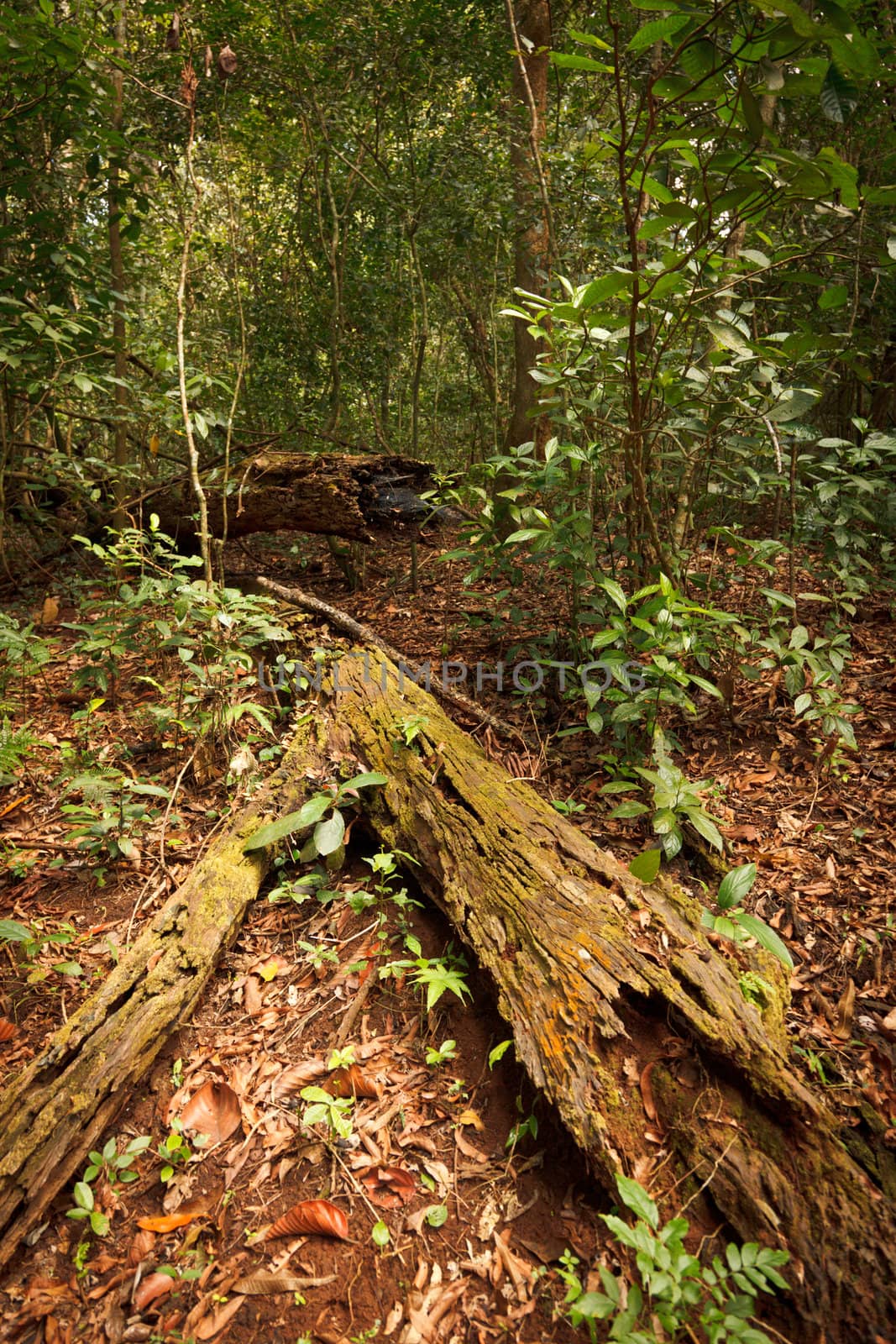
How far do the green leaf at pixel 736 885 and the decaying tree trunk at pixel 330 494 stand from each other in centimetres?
351

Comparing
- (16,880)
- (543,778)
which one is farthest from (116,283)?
(543,778)

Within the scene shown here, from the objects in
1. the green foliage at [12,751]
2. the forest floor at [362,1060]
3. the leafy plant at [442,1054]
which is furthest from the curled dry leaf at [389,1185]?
the green foliage at [12,751]

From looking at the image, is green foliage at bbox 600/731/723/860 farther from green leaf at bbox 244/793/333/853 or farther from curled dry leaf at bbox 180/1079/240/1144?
curled dry leaf at bbox 180/1079/240/1144

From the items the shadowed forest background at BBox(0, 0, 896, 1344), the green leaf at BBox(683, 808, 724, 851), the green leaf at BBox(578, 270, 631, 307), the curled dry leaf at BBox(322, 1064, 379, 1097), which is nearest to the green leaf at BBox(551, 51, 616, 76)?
the shadowed forest background at BBox(0, 0, 896, 1344)

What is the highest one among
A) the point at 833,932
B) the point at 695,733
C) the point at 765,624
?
the point at 765,624

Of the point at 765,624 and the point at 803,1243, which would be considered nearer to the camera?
the point at 803,1243

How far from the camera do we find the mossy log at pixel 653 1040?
4.91 feet

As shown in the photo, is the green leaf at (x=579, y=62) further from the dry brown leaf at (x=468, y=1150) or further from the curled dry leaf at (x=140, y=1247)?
the curled dry leaf at (x=140, y=1247)

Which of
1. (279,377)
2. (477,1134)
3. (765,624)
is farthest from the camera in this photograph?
(279,377)

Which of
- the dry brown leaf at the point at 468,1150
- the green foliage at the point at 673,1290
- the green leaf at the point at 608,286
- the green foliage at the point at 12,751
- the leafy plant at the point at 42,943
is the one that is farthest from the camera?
the green foliage at the point at 12,751

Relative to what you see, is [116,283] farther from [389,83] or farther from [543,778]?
[543,778]

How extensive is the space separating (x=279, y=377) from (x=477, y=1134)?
785 cm

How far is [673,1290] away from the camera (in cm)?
139

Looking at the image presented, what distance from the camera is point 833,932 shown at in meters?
2.46
